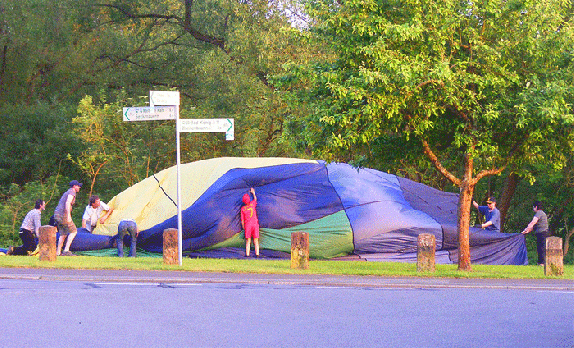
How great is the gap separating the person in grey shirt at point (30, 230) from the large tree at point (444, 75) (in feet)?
23.6

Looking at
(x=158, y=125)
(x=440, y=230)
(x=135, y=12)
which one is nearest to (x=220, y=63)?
(x=158, y=125)

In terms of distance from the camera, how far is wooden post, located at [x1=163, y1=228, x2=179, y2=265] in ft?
56.0

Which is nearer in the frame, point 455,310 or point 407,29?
point 455,310

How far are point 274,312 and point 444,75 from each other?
285 inches

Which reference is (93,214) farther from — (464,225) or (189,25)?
(189,25)

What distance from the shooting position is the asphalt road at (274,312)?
26.7 feet

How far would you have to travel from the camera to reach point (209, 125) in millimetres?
16484

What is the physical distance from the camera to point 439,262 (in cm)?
2162

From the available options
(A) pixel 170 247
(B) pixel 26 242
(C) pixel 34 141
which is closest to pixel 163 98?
(A) pixel 170 247

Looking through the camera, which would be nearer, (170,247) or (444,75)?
(444,75)

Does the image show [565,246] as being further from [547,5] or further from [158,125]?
[547,5]

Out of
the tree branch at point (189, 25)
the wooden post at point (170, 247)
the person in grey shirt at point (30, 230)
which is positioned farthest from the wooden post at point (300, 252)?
the tree branch at point (189, 25)

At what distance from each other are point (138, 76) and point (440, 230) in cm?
2103

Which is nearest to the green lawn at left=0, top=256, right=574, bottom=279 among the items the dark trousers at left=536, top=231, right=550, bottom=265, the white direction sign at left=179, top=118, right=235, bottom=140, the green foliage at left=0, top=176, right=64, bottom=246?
the dark trousers at left=536, top=231, right=550, bottom=265
